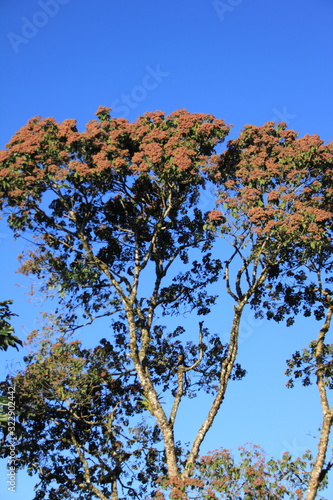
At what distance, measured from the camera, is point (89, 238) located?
73.7 feet

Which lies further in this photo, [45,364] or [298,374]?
[298,374]

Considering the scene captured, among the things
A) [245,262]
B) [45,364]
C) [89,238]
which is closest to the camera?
[45,364]

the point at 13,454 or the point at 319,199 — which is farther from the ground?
the point at 319,199

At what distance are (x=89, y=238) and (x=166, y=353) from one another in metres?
4.46

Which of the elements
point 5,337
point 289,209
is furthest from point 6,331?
point 289,209

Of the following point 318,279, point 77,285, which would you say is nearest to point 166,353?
point 77,285

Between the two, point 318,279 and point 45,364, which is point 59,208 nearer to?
point 45,364

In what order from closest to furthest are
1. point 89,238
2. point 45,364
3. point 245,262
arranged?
point 45,364
point 245,262
point 89,238

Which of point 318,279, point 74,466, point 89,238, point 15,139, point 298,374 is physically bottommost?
point 74,466

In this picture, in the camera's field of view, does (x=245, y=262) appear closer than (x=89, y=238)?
Yes

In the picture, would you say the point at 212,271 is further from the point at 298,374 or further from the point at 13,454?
the point at 13,454

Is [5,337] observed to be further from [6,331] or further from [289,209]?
[289,209]

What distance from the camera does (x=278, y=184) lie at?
21562mm

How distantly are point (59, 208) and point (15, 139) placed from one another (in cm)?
257
